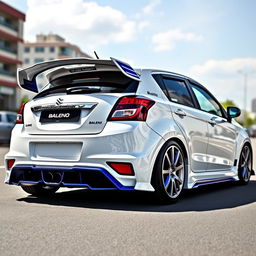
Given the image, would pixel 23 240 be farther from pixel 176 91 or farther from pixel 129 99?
pixel 176 91

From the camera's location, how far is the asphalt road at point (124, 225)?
140 inches

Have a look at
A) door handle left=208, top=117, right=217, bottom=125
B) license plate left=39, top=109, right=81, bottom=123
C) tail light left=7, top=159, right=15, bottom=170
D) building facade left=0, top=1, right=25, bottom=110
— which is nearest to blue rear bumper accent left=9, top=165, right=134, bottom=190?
tail light left=7, top=159, right=15, bottom=170

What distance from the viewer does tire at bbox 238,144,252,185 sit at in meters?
7.88

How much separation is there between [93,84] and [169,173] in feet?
4.30

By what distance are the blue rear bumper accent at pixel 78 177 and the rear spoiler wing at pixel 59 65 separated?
1.08 metres

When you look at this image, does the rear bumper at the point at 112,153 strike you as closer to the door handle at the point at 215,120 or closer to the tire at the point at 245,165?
the door handle at the point at 215,120

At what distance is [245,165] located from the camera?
808cm

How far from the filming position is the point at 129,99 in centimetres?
523

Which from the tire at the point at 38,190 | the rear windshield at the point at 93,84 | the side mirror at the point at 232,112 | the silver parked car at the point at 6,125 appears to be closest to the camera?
the rear windshield at the point at 93,84

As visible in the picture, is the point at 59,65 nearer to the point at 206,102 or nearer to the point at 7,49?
the point at 206,102

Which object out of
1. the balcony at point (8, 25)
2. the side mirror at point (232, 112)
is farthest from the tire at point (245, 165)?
the balcony at point (8, 25)

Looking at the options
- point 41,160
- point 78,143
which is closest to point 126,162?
point 78,143

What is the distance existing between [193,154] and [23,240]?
288cm

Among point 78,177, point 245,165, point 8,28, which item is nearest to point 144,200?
point 78,177
